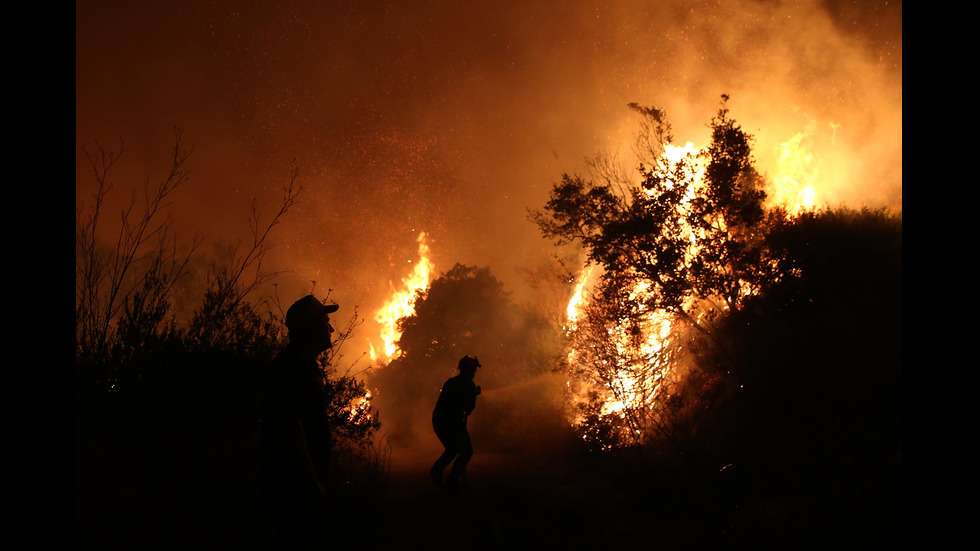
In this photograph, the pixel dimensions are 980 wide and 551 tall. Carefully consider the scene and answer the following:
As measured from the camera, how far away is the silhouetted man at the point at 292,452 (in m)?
2.95

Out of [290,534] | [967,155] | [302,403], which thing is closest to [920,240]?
[967,155]

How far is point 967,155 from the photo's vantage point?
389 cm

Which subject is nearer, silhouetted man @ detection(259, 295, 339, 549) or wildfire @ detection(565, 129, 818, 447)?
silhouetted man @ detection(259, 295, 339, 549)

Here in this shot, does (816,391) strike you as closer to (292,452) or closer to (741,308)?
(741,308)

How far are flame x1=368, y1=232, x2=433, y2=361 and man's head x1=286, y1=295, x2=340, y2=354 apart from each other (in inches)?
1168

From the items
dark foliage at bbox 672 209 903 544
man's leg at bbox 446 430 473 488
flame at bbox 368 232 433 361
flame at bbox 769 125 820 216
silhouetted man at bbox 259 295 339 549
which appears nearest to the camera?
silhouetted man at bbox 259 295 339 549

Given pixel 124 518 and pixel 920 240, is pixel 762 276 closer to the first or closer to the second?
pixel 920 240

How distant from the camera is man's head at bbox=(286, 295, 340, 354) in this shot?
11.3 feet

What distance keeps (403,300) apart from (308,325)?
110 ft

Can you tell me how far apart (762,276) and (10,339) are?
1219cm

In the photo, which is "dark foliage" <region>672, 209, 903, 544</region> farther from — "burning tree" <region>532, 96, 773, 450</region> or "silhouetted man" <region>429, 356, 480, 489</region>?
"silhouetted man" <region>429, 356, 480, 489</region>

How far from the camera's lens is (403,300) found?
120 feet

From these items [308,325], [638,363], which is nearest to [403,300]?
[638,363]

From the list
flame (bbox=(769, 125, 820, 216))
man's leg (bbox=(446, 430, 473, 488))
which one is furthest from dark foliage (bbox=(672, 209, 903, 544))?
man's leg (bbox=(446, 430, 473, 488))
